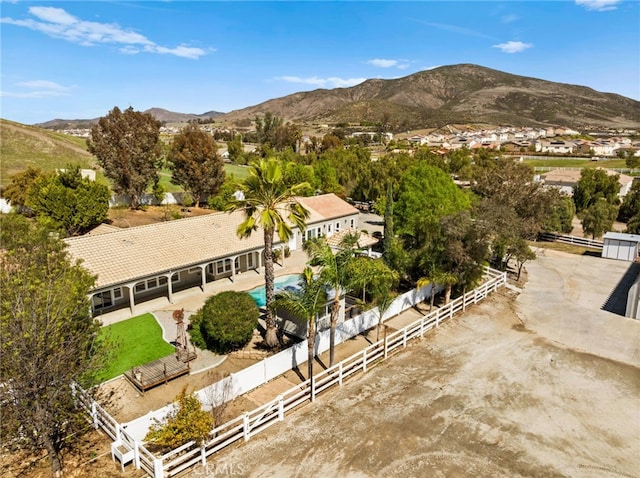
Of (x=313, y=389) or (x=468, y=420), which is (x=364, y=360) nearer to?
(x=313, y=389)

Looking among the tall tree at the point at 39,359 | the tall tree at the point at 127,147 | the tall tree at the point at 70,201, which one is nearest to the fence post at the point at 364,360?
the tall tree at the point at 39,359

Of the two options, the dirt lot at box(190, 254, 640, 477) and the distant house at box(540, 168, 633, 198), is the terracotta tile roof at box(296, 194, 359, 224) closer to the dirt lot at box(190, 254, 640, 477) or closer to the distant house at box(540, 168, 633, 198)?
the dirt lot at box(190, 254, 640, 477)

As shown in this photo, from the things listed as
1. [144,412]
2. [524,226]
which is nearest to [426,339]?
[144,412]

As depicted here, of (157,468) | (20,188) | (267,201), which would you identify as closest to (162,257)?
(267,201)

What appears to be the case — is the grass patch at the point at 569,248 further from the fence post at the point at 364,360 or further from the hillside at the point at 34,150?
the hillside at the point at 34,150

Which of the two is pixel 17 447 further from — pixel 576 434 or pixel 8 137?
pixel 8 137

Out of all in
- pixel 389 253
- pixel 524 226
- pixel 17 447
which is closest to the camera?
pixel 17 447
